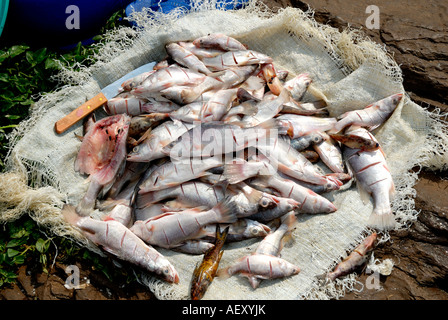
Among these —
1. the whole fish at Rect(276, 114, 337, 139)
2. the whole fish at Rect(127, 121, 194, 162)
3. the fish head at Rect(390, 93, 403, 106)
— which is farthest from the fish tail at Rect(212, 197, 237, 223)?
the fish head at Rect(390, 93, 403, 106)

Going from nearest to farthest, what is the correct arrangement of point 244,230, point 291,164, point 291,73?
point 244,230
point 291,164
point 291,73

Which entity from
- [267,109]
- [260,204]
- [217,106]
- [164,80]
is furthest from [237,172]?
[164,80]

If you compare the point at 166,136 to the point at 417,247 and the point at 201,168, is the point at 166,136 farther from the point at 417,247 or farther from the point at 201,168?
the point at 417,247

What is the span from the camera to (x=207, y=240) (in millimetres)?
3719

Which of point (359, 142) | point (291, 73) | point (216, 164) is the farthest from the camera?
point (291, 73)

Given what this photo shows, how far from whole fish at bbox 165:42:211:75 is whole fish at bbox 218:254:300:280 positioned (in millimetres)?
2072

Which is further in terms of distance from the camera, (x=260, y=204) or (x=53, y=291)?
(x=260, y=204)

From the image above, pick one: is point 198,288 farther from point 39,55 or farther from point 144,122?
point 39,55

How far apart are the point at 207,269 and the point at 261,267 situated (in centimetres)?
44

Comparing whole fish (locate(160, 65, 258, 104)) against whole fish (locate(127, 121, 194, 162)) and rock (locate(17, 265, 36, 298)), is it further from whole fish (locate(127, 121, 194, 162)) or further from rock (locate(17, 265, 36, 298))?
rock (locate(17, 265, 36, 298))

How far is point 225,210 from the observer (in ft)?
11.6

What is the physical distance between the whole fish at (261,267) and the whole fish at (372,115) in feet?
5.28

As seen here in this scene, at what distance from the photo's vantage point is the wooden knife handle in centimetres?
419

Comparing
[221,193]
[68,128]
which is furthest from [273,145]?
[68,128]
